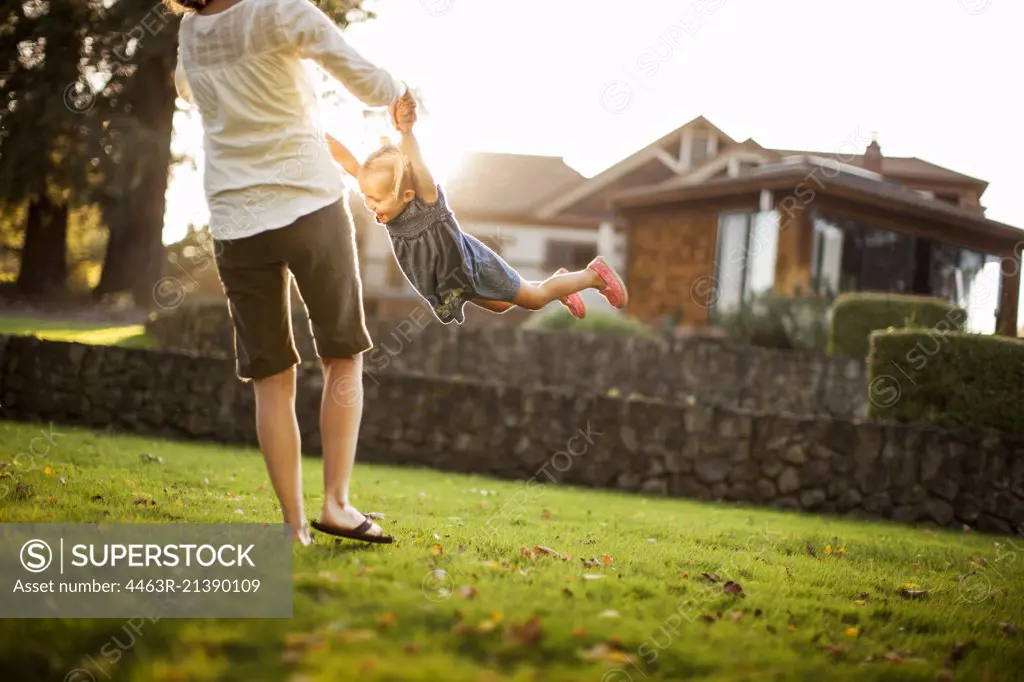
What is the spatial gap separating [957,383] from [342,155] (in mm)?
7122

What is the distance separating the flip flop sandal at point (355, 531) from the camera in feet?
13.8

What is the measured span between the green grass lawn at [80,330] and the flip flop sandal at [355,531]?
11436 mm

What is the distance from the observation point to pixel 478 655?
9.72 ft

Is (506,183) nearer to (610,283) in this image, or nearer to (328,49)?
(610,283)

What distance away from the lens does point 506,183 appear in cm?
3662

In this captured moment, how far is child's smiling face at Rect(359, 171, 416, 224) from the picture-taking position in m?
4.28

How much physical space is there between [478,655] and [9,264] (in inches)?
1518

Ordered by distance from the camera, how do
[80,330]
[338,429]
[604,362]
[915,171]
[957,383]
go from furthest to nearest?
[915,171]
[80,330]
[604,362]
[957,383]
[338,429]

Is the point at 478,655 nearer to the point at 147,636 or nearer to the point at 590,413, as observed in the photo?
the point at 147,636

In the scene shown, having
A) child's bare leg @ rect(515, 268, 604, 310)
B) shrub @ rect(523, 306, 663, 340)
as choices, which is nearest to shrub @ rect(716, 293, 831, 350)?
shrub @ rect(523, 306, 663, 340)

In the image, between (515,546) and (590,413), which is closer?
(515,546)

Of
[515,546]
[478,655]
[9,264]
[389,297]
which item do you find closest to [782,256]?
[389,297]

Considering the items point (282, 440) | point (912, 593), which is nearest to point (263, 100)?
point (282, 440)

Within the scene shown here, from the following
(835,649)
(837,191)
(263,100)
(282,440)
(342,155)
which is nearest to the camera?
(835,649)
